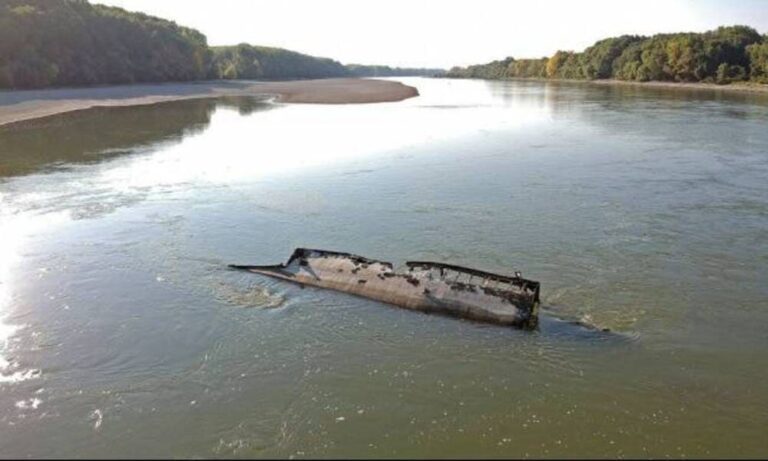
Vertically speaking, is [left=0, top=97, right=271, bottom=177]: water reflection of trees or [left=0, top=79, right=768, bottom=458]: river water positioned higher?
[left=0, top=97, right=271, bottom=177]: water reflection of trees

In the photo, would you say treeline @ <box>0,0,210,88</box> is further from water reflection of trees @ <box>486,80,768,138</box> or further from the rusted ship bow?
the rusted ship bow

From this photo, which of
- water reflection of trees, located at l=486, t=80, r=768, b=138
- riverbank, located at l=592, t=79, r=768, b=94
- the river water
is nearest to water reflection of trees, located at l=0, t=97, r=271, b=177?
the river water

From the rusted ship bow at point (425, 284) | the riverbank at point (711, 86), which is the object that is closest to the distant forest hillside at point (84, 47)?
the rusted ship bow at point (425, 284)

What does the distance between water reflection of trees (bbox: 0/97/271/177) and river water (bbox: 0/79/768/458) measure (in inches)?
155

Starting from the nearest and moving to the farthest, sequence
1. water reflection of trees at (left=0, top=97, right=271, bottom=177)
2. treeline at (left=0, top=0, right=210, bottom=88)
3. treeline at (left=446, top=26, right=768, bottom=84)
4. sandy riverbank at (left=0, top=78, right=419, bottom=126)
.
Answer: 1. water reflection of trees at (left=0, top=97, right=271, bottom=177)
2. sandy riverbank at (left=0, top=78, right=419, bottom=126)
3. treeline at (left=0, top=0, right=210, bottom=88)
4. treeline at (left=446, top=26, right=768, bottom=84)

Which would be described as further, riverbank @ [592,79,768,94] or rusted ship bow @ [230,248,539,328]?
riverbank @ [592,79,768,94]

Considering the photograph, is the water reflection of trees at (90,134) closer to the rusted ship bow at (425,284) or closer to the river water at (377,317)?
the river water at (377,317)

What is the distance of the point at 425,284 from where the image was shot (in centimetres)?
1881

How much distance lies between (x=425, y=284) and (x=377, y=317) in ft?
6.06

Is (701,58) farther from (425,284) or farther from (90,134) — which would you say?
(425,284)

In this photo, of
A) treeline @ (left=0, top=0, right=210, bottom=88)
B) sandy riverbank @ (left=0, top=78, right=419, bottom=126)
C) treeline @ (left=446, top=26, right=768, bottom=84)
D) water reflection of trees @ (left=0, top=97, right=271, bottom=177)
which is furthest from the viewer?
treeline @ (left=446, top=26, right=768, bottom=84)

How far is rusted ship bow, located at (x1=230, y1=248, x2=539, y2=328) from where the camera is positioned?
17469 mm

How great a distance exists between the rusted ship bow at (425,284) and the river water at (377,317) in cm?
55

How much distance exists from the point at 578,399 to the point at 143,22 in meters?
153
